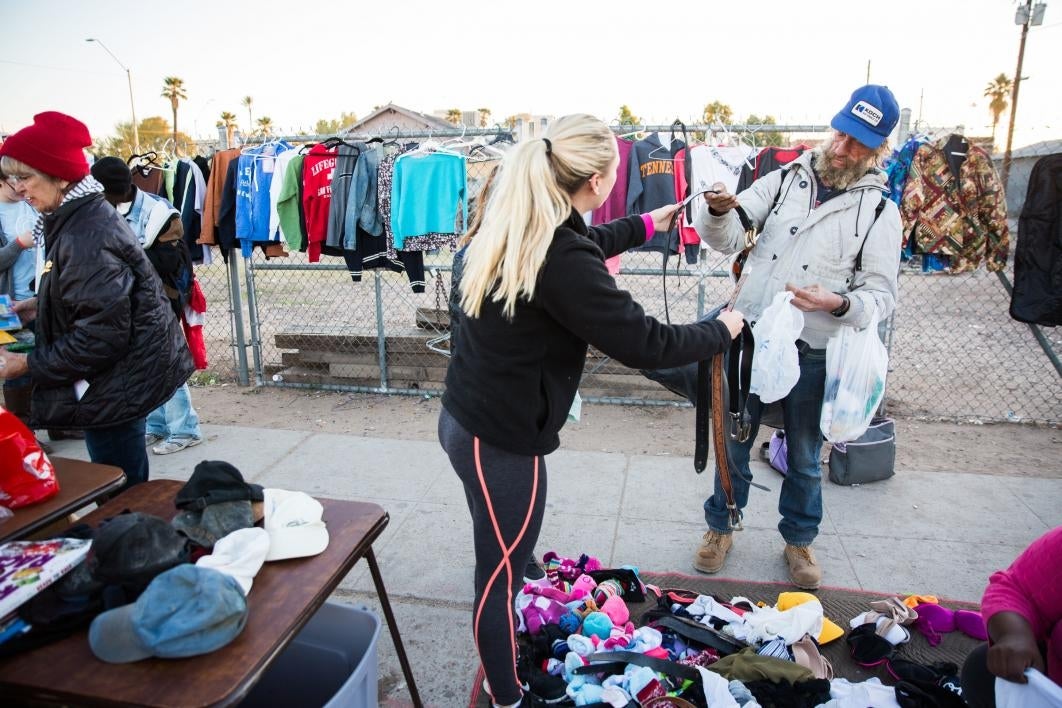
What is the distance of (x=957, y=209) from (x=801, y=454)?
8.21ft

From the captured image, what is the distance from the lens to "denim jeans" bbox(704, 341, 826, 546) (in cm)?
308

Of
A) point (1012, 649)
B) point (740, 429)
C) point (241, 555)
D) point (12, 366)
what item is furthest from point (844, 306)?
point (12, 366)

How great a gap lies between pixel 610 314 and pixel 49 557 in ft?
4.98

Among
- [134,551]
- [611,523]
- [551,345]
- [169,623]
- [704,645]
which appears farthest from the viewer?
[611,523]

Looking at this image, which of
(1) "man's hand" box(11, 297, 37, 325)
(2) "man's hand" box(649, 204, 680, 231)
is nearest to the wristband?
(2) "man's hand" box(649, 204, 680, 231)

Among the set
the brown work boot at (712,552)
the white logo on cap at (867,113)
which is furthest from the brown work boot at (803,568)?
the white logo on cap at (867,113)

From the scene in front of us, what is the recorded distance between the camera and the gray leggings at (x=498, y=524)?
202cm

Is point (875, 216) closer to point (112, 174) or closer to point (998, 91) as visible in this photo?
point (112, 174)

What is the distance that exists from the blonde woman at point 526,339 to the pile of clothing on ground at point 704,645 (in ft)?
1.42

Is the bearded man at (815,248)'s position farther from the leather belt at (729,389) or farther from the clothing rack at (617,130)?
the clothing rack at (617,130)

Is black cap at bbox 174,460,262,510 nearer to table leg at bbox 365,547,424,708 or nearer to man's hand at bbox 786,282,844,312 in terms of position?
table leg at bbox 365,547,424,708

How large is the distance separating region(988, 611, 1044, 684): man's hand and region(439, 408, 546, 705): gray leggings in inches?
50.3

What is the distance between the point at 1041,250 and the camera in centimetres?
435

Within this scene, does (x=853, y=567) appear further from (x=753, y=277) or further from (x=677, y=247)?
(x=677, y=247)
